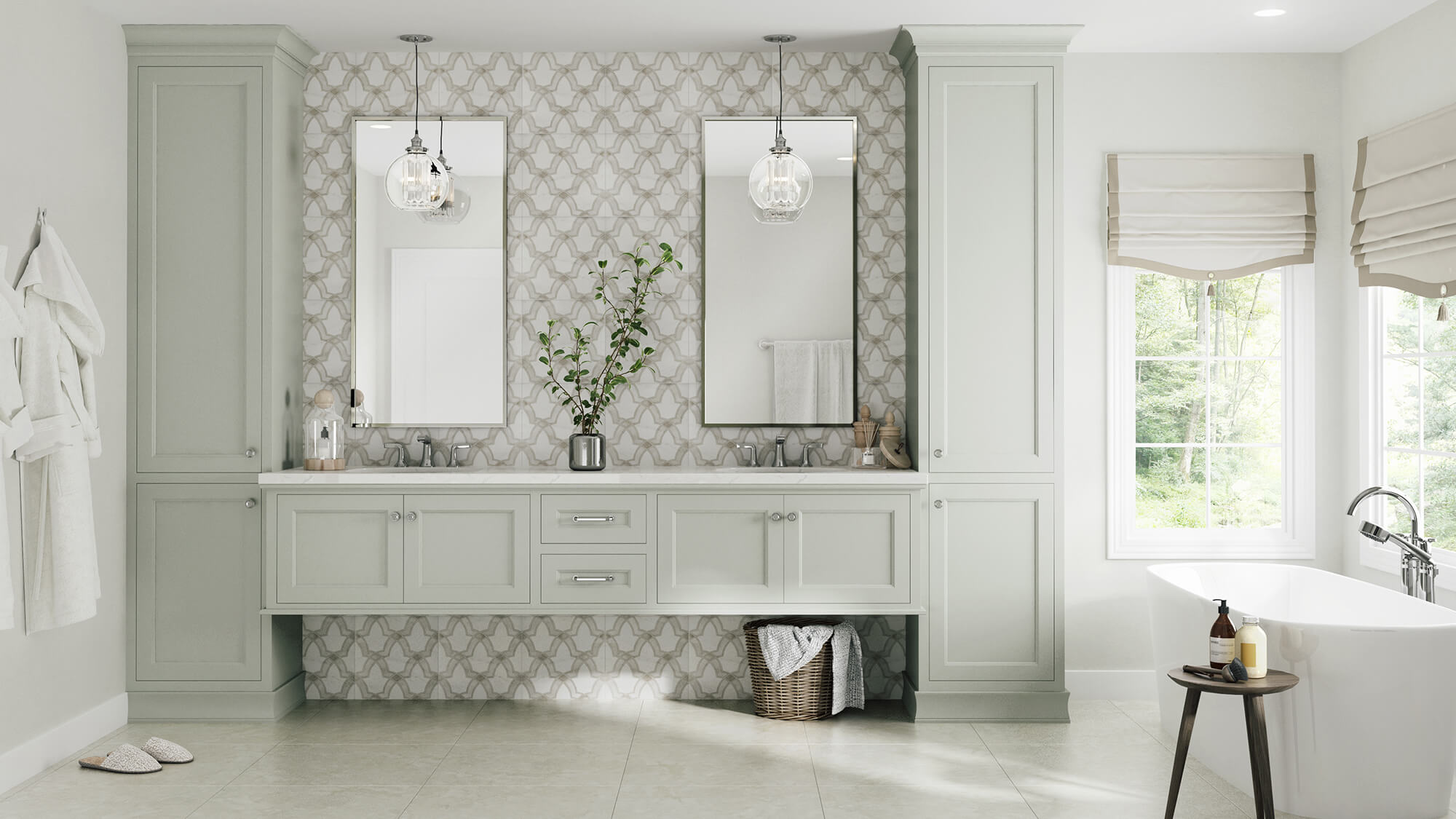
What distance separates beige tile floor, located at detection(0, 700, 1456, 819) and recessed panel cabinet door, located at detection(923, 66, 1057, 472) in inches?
40.5

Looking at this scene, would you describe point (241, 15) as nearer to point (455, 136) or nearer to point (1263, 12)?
point (455, 136)

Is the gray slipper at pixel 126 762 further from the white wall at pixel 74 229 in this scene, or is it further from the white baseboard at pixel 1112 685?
the white baseboard at pixel 1112 685

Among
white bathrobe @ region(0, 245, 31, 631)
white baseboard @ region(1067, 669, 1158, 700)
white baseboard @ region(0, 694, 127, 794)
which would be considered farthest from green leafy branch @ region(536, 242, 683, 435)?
white baseboard @ region(1067, 669, 1158, 700)

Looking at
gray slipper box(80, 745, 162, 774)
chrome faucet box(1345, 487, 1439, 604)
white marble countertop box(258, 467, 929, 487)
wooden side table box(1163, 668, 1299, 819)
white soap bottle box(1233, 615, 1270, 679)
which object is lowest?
gray slipper box(80, 745, 162, 774)

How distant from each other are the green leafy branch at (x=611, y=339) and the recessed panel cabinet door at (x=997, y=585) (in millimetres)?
1341

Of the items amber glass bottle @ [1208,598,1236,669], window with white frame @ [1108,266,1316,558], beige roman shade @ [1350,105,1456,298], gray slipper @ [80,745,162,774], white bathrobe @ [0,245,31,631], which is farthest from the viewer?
window with white frame @ [1108,266,1316,558]

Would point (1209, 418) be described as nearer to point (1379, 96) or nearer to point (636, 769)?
point (1379, 96)

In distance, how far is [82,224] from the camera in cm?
361

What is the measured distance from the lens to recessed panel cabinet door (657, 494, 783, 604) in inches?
151

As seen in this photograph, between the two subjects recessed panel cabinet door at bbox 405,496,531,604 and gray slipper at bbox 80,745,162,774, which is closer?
gray slipper at bbox 80,745,162,774

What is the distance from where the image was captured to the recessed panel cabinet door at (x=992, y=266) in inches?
154

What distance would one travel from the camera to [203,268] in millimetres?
3904

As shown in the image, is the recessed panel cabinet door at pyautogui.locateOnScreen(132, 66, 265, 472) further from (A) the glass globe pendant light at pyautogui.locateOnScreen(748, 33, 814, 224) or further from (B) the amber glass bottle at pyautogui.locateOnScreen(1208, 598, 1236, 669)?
(B) the amber glass bottle at pyautogui.locateOnScreen(1208, 598, 1236, 669)

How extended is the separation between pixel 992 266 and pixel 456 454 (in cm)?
224
